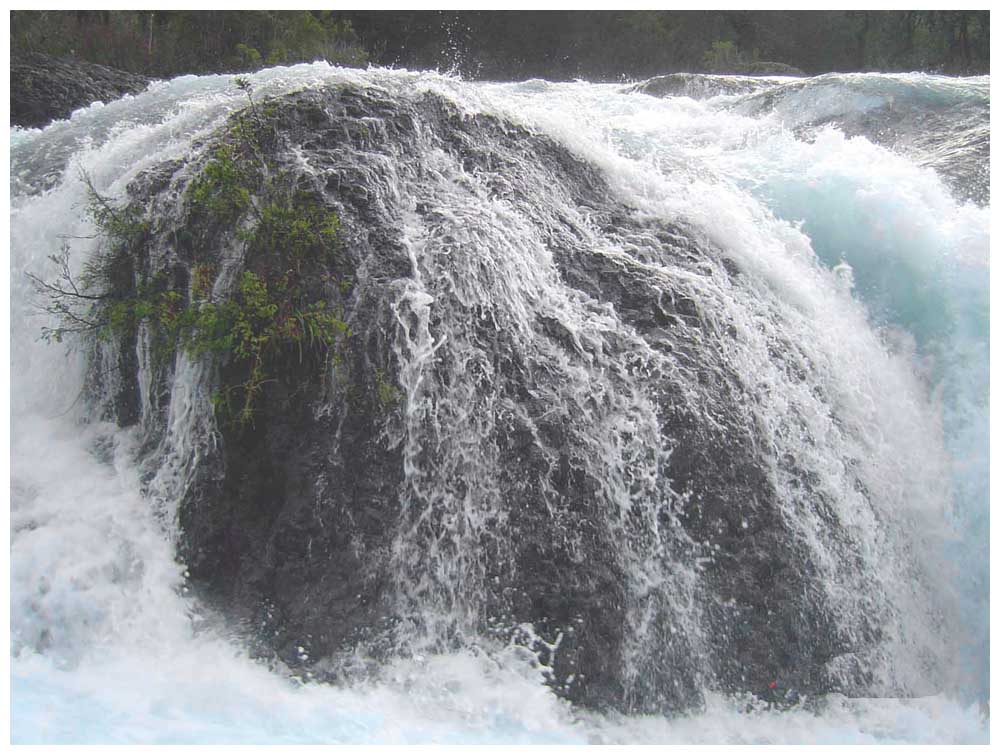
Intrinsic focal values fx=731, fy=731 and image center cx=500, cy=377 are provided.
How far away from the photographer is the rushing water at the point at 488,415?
119 inches

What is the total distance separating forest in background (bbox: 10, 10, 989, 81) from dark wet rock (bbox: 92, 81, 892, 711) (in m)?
7.72

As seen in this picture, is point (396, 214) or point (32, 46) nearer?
point (396, 214)

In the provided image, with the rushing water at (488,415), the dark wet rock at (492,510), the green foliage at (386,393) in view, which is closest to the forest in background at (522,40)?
the rushing water at (488,415)

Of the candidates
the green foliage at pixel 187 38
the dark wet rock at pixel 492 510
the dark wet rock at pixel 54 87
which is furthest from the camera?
the green foliage at pixel 187 38

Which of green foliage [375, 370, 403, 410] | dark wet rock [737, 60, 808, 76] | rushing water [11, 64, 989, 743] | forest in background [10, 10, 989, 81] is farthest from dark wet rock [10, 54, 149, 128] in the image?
dark wet rock [737, 60, 808, 76]

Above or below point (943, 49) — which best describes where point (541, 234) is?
below

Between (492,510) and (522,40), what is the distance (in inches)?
476

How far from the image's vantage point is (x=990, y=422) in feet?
13.5

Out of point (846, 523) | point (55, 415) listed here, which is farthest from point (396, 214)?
point (846, 523)

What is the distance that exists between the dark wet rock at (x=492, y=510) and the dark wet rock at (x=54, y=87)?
5.42m

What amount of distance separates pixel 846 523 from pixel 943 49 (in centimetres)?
1429

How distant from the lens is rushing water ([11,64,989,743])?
3.04m

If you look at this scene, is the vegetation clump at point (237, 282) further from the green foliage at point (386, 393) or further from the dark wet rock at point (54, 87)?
the dark wet rock at point (54, 87)
